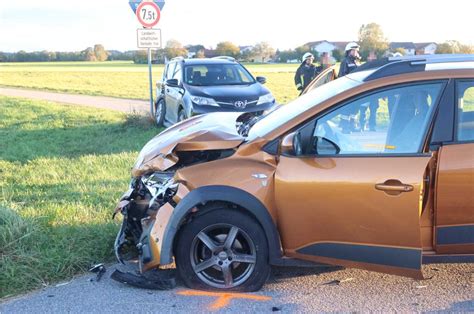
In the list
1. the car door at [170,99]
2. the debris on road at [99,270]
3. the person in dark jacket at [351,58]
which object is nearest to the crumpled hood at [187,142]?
the debris on road at [99,270]

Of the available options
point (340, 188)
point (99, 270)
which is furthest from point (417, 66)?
point (99, 270)

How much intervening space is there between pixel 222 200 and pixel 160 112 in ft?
29.5

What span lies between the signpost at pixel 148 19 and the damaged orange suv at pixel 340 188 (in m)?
8.66

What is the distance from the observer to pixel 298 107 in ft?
13.1

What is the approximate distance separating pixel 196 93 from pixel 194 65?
1531 millimetres

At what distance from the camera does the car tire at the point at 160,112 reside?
12180mm

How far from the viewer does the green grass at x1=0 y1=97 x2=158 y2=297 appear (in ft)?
14.0

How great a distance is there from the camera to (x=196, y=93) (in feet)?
33.1

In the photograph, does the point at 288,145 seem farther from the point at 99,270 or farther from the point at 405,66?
the point at 99,270

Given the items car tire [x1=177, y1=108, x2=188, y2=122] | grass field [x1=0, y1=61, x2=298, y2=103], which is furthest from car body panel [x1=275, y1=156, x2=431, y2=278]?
grass field [x1=0, y1=61, x2=298, y2=103]

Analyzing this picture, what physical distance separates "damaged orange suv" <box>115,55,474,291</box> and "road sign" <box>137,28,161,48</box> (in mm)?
8679

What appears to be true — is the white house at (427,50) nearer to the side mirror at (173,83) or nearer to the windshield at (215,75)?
the windshield at (215,75)

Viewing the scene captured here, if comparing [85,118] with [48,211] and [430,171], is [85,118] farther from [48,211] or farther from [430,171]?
[430,171]

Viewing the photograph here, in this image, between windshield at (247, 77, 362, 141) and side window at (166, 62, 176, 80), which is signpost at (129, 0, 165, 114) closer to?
side window at (166, 62, 176, 80)
